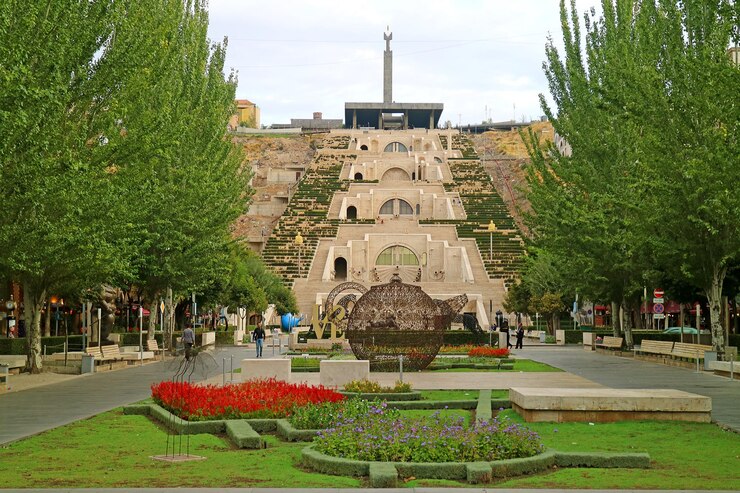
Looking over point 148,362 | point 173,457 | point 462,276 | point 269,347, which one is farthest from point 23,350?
point 462,276

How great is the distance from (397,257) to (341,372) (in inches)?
2364

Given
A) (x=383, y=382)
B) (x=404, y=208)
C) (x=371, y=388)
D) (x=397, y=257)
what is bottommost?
(x=383, y=382)

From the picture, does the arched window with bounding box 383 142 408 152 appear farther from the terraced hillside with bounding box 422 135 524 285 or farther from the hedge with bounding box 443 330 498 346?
the hedge with bounding box 443 330 498 346

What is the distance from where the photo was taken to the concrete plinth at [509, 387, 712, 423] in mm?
14414

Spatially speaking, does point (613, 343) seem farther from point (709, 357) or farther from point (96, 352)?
point (96, 352)

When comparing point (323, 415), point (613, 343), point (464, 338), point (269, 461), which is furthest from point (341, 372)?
point (464, 338)

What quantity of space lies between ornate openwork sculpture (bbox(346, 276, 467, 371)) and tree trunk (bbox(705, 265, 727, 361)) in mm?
7601

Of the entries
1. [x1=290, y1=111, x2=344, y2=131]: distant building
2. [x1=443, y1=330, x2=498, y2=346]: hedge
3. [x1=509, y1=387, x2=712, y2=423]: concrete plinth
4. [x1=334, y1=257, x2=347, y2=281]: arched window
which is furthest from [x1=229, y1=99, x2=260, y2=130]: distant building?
[x1=509, y1=387, x2=712, y2=423]: concrete plinth

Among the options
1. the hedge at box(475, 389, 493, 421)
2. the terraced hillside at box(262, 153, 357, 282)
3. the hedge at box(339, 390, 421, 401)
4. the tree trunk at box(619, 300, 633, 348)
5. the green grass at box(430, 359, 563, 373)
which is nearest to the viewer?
the hedge at box(475, 389, 493, 421)

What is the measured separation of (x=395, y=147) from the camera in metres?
132

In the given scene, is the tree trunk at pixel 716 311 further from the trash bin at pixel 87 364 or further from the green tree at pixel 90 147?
the trash bin at pixel 87 364

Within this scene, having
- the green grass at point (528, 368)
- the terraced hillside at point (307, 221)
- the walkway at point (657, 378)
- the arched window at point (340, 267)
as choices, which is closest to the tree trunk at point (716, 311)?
the walkway at point (657, 378)

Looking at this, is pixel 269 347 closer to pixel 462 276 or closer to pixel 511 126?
pixel 462 276

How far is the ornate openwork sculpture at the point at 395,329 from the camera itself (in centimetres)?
2611
